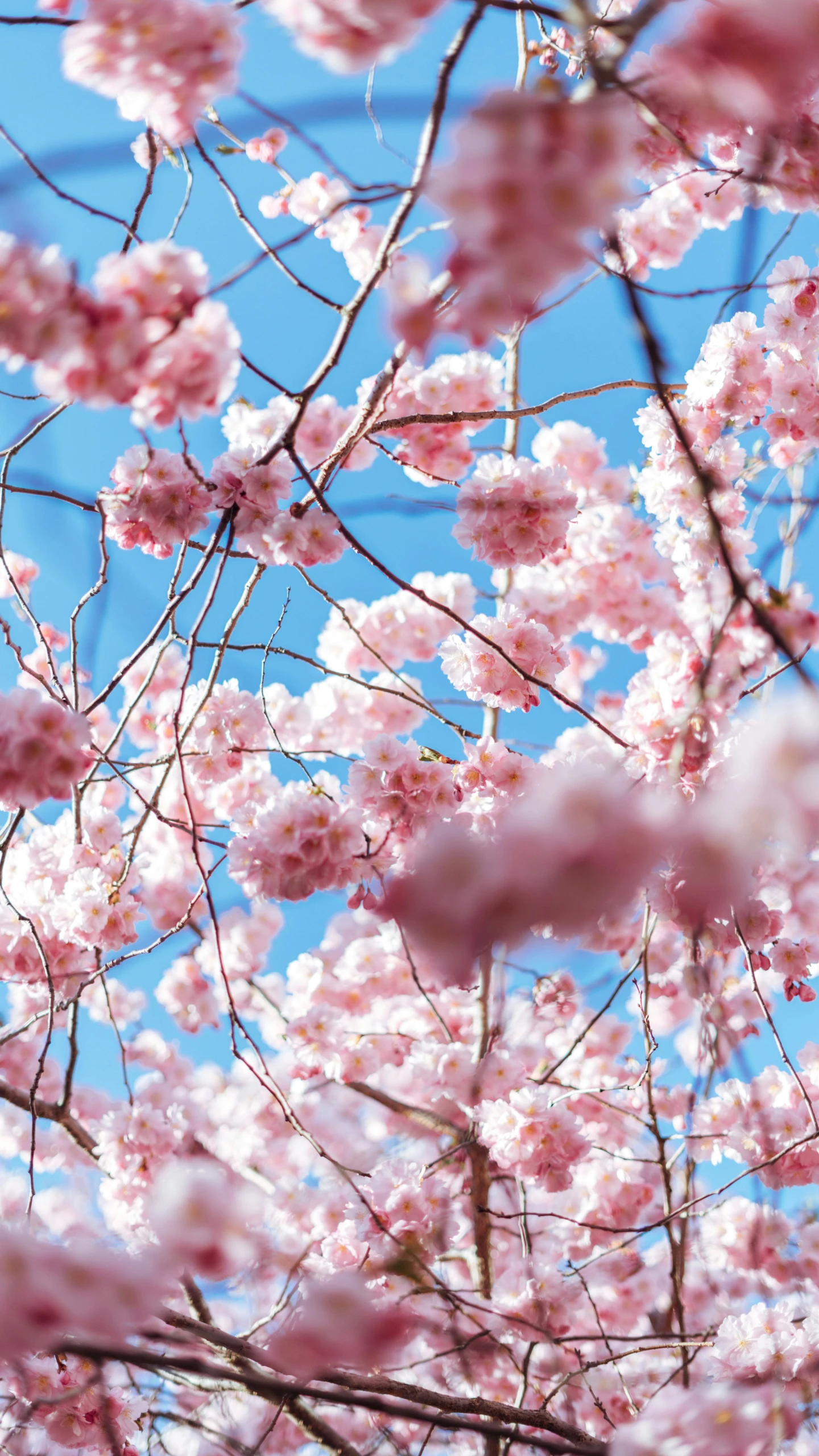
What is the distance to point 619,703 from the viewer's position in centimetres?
582

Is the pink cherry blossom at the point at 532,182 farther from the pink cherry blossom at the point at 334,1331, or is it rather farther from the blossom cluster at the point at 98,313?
the pink cherry blossom at the point at 334,1331

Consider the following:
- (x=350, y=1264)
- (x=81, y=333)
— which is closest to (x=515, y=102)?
(x=81, y=333)

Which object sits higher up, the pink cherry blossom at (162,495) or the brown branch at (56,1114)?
the pink cherry blossom at (162,495)

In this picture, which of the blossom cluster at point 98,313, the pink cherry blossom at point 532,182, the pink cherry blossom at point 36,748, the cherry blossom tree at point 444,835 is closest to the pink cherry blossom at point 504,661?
the cherry blossom tree at point 444,835

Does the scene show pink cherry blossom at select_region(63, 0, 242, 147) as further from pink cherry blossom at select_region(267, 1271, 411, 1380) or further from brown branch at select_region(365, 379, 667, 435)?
pink cherry blossom at select_region(267, 1271, 411, 1380)

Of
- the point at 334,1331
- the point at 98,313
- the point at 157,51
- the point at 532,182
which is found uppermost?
the point at 157,51

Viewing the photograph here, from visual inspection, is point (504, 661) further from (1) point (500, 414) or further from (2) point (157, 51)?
(2) point (157, 51)

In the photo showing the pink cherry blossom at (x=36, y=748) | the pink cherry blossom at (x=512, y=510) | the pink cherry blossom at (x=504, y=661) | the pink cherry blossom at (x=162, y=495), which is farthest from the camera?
the pink cherry blossom at (x=504, y=661)

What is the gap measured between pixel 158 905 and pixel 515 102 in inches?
168

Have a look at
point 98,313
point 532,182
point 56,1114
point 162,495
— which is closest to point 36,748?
point 162,495

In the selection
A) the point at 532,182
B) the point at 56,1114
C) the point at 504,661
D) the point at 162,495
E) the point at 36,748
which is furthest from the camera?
the point at 56,1114

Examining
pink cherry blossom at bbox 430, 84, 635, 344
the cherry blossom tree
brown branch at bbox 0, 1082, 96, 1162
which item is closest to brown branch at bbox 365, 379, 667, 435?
the cherry blossom tree

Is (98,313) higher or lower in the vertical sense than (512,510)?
lower

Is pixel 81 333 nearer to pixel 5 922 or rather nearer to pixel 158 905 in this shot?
pixel 5 922
